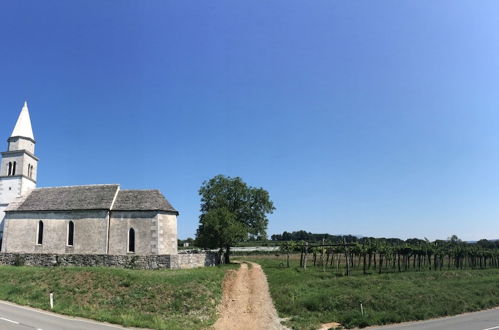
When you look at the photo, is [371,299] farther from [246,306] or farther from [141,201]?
[141,201]

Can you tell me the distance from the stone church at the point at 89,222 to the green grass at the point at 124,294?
6441 millimetres

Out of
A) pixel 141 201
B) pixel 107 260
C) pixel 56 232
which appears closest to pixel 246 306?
pixel 107 260

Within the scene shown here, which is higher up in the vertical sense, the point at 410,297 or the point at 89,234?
the point at 89,234

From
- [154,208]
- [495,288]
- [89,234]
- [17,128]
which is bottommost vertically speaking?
[495,288]

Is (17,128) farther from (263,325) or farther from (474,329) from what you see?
(474,329)

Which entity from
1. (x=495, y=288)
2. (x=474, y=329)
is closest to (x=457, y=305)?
(x=474, y=329)

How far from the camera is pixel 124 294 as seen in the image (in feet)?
77.6

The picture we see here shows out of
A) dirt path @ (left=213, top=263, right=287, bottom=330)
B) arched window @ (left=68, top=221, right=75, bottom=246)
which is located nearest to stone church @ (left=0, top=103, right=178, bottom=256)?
arched window @ (left=68, top=221, right=75, bottom=246)

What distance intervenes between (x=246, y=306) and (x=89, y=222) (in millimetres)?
21547

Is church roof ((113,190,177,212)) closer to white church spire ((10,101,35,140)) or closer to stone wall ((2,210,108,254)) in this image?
stone wall ((2,210,108,254))

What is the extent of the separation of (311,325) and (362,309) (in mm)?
3991

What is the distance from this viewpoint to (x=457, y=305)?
24.3 metres

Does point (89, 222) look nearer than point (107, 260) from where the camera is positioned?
No

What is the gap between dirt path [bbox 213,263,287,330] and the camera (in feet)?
64.6
